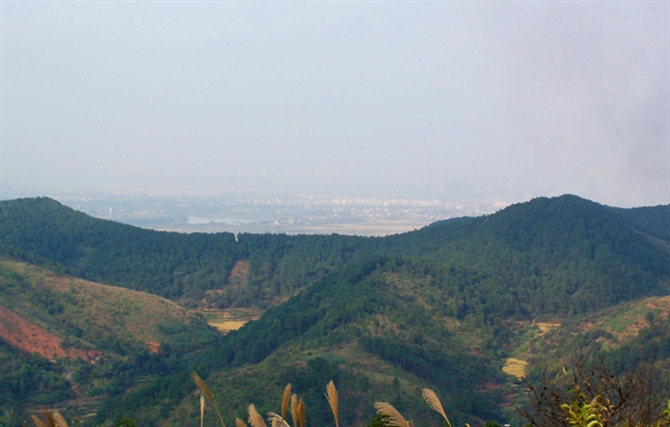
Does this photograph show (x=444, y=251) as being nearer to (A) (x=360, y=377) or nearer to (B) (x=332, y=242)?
(B) (x=332, y=242)

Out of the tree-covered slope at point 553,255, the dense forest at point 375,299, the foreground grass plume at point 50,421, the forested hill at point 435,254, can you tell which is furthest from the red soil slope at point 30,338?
the foreground grass plume at point 50,421

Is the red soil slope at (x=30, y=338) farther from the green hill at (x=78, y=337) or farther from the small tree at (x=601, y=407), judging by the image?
the small tree at (x=601, y=407)

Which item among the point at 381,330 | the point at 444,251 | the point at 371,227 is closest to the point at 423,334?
the point at 381,330

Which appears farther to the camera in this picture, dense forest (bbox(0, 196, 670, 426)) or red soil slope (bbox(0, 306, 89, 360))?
red soil slope (bbox(0, 306, 89, 360))

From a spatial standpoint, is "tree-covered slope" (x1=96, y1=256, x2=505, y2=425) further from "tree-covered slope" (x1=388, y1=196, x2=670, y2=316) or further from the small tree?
the small tree

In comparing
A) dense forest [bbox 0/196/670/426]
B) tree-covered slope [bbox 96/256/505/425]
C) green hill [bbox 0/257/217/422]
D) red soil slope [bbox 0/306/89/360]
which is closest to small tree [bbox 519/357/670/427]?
dense forest [bbox 0/196/670/426]

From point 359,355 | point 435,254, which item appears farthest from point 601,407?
point 435,254
